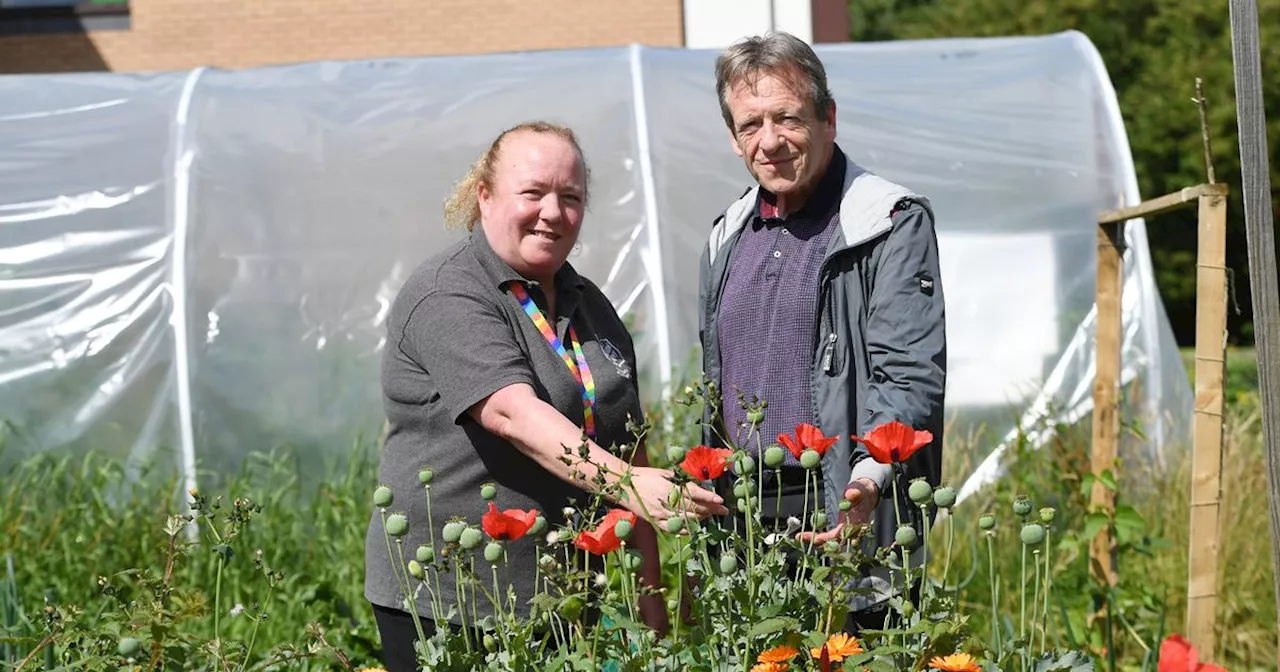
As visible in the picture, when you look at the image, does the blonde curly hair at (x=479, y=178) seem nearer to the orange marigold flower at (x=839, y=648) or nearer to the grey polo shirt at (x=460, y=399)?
the grey polo shirt at (x=460, y=399)

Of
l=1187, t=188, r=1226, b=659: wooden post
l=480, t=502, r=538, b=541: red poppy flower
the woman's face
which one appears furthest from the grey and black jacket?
l=1187, t=188, r=1226, b=659: wooden post

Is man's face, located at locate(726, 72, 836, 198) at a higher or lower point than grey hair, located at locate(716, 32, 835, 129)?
lower

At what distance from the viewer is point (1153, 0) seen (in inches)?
843

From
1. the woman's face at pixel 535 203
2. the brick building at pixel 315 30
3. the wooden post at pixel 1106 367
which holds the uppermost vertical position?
the brick building at pixel 315 30

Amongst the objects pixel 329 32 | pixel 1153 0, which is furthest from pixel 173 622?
pixel 1153 0

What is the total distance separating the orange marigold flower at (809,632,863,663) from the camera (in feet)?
5.70

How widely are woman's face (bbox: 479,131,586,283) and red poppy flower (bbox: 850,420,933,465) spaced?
865 mm

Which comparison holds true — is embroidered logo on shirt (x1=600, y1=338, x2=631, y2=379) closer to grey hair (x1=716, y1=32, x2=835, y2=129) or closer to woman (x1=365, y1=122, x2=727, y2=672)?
woman (x1=365, y1=122, x2=727, y2=672)

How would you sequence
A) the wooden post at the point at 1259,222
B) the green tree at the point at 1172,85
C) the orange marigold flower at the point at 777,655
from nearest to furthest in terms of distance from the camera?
the orange marigold flower at the point at 777,655 < the wooden post at the point at 1259,222 < the green tree at the point at 1172,85

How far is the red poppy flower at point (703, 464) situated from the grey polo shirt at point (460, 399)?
0.63m

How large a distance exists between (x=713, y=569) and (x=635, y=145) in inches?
177

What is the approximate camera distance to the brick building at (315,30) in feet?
37.6

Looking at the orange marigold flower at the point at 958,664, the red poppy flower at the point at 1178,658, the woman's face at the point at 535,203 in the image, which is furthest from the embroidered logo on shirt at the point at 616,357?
the red poppy flower at the point at 1178,658

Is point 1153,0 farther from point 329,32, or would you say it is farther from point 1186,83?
point 329,32
